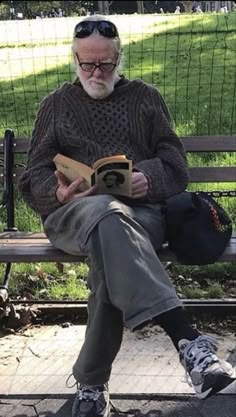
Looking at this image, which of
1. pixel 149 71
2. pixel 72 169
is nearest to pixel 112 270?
pixel 72 169

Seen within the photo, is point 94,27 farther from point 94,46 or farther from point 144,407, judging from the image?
point 144,407

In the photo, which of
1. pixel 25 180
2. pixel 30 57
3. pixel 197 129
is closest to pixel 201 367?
pixel 25 180

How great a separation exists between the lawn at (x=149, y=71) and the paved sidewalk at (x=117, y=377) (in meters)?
0.55

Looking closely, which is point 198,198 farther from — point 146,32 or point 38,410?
point 146,32

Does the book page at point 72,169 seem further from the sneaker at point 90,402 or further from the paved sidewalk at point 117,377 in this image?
the paved sidewalk at point 117,377

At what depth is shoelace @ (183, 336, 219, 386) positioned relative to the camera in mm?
2580

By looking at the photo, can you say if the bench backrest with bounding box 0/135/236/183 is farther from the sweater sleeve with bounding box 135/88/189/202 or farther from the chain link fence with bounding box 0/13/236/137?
the chain link fence with bounding box 0/13/236/137

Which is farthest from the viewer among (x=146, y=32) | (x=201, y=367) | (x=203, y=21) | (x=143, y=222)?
(x=203, y=21)

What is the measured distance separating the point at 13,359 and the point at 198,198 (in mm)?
1214

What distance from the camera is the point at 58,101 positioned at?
129 inches

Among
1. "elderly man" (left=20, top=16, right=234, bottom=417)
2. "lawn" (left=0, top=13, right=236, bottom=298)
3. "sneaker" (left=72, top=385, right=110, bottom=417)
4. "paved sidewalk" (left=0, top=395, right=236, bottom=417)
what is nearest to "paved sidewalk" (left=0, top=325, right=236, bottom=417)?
"paved sidewalk" (left=0, top=395, right=236, bottom=417)

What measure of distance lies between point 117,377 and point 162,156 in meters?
1.01

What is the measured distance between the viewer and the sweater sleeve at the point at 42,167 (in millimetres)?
3119

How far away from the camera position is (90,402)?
2.99m
